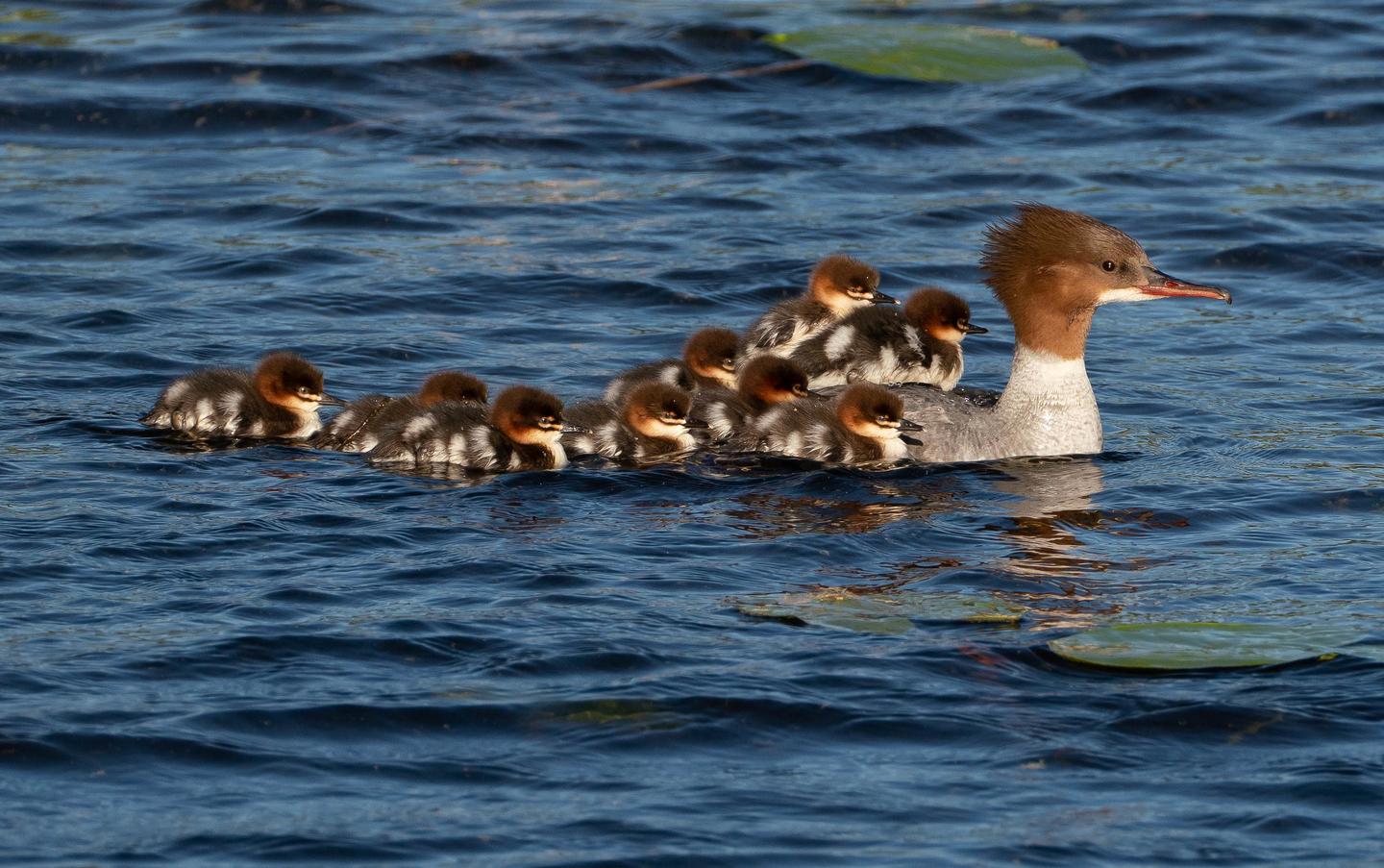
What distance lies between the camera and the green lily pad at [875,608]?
22.0ft

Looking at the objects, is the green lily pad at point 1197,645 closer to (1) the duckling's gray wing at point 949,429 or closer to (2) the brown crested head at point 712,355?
(1) the duckling's gray wing at point 949,429

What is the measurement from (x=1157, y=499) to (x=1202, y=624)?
65.5 inches

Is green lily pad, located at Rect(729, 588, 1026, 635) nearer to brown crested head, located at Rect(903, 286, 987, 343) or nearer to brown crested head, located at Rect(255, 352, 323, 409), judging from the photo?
brown crested head, located at Rect(255, 352, 323, 409)

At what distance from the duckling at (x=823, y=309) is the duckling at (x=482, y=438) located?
153cm

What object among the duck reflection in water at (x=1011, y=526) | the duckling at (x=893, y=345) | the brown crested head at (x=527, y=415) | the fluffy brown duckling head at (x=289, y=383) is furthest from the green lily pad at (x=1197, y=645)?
the fluffy brown duckling head at (x=289, y=383)

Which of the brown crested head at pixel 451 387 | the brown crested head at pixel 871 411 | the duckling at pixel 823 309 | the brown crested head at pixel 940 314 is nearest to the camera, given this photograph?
the brown crested head at pixel 871 411

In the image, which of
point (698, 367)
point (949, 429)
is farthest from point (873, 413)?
point (698, 367)

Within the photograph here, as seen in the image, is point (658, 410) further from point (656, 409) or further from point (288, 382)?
point (288, 382)

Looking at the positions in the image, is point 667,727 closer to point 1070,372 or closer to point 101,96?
point 1070,372

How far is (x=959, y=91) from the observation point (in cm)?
1538

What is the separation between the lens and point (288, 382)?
8.55m

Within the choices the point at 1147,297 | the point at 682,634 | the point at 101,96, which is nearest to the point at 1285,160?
the point at 1147,297

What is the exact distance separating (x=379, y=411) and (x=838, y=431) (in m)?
1.79

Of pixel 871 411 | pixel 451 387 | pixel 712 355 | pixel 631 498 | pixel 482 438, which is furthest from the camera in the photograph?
pixel 712 355
